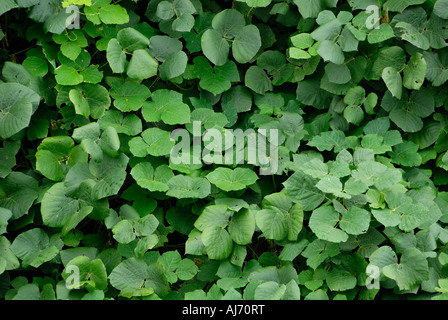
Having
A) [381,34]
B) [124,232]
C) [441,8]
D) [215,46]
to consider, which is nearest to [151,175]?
[124,232]

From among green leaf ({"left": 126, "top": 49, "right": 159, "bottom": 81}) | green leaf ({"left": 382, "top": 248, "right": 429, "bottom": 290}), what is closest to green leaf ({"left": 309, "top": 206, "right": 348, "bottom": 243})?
green leaf ({"left": 382, "top": 248, "right": 429, "bottom": 290})

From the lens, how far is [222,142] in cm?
197

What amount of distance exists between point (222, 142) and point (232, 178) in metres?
0.17

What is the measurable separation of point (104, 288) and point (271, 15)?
1.43 metres

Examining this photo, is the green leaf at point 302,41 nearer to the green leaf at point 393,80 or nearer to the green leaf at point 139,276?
the green leaf at point 393,80

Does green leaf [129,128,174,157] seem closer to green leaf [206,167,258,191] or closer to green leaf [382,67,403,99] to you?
green leaf [206,167,258,191]

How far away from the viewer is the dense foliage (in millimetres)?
1726

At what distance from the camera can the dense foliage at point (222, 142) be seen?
173cm

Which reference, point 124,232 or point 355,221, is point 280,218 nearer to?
point 355,221

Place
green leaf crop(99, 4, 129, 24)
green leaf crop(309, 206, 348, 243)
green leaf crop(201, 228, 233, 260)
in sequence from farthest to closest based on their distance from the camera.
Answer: green leaf crop(99, 4, 129, 24), green leaf crop(201, 228, 233, 260), green leaf crop(309, 206, 348, 243)

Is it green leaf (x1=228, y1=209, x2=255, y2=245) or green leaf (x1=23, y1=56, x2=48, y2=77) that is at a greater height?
green leaf (x1=23, y1=56, x2=48, y2=77)

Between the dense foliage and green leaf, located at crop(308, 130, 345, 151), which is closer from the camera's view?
the dense foliage

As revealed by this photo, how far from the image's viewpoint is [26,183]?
1.91 metres
